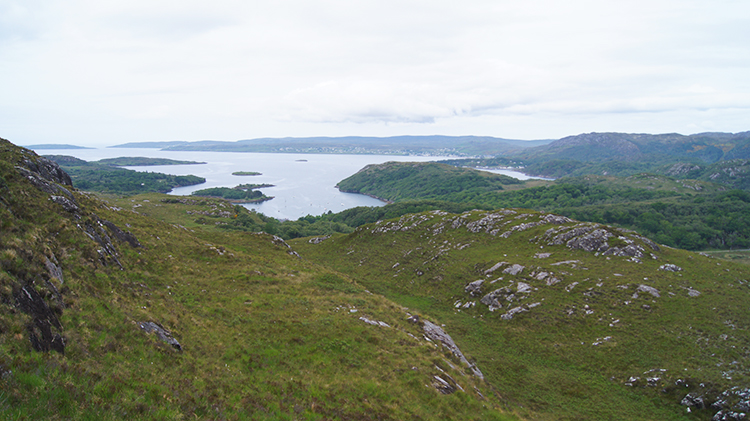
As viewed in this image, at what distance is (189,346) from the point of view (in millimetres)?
17453

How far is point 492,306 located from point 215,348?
32704 millimetres

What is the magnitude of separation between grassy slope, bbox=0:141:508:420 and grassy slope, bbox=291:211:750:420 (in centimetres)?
878

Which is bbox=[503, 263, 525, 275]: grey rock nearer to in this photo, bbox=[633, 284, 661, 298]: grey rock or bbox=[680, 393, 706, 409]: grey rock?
bbox=[633, 284, 661, 298]: grey rock

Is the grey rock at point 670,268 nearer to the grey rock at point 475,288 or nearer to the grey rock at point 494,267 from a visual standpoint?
the grey rock at point 494,267

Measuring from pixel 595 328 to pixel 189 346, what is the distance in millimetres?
36770

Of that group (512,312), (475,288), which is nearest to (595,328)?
(512,312)

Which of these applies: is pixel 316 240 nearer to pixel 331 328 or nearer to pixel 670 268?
pixel 331 328

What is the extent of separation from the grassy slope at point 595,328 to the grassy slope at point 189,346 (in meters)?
8.78

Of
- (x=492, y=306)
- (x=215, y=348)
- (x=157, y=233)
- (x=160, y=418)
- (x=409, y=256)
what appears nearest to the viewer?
(x=160, y=418)

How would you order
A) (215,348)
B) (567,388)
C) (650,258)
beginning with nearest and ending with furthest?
(215,348) → (567,388) → (650,258)

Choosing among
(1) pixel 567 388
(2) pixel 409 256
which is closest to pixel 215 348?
(1) pixel 567 388

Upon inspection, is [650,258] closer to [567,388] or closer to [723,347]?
[723,347]

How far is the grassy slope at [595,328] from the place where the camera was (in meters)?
25.1

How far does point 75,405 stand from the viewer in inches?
346
